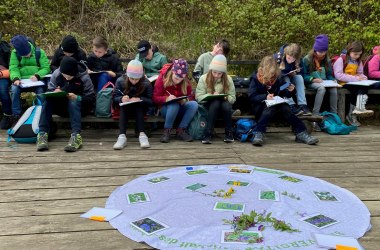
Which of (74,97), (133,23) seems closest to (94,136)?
(74,97)

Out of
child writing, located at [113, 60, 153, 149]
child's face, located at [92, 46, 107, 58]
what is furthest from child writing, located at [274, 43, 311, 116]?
child's face, located at [92, 46, 107, 58]

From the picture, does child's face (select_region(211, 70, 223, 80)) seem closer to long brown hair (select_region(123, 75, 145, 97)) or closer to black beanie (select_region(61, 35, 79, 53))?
long brown hair (select_region(123, 75, 145, 97))

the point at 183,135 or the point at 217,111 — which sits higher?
the point at 217,111

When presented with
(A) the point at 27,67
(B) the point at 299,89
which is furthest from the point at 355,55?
(A) the point at 27,67

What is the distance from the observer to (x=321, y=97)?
227 inches

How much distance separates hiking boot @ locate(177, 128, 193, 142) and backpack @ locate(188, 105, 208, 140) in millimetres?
72

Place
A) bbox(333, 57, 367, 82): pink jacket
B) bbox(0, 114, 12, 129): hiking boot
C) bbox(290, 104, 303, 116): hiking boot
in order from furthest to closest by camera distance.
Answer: bbox(333, 57, 367, 82): pink jacket, bbox(0, 114, 12, 129): hiking boot, bbox(290, 104, 303, 116): hiking boot

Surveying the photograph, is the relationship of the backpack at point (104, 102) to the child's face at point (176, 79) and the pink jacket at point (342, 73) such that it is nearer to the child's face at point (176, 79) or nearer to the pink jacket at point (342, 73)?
the child's face at point (176, 79)

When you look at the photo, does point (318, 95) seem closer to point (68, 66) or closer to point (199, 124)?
point (199, 124)

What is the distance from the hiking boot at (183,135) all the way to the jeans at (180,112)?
0.18ft

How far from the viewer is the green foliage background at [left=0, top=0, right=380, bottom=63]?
7676 millimetres

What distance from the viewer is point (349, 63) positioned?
617cm

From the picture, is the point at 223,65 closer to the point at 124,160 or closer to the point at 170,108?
the point at 170,108

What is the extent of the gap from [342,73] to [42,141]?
442cm
